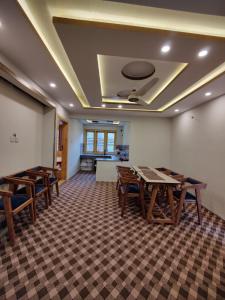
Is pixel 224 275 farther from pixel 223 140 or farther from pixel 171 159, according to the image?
pixel 171 159

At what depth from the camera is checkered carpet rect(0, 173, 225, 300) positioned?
145 cm

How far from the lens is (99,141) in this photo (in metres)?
8.71

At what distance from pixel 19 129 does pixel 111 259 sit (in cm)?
286

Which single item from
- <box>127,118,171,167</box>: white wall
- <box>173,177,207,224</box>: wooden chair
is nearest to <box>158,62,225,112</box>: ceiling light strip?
<box>127,118,171,167</box>: white wall

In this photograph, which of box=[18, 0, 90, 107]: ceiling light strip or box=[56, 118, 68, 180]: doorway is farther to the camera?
box=[56, 118, 68, 180]: doorway

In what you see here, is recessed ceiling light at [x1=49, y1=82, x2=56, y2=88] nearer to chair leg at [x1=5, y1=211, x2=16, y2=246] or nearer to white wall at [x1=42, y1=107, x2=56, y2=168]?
white wall at [x1=42, y1=107, x2=56, y2=168]

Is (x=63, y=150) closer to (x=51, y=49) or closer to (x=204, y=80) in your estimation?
(x=51, y=49)

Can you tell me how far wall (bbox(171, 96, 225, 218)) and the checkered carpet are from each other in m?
0.65

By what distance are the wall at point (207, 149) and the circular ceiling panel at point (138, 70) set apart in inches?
70.5

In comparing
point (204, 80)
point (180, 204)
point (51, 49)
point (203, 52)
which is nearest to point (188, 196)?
point (180, 204)

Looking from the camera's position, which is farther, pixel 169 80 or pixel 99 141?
pixel 99 141

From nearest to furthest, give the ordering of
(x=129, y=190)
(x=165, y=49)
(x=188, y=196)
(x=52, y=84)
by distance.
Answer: (x=165, y=49) → (x=188, y=196) → (x=52, y=84) → (x=129, y=190)

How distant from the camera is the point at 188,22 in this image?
1.54 meters

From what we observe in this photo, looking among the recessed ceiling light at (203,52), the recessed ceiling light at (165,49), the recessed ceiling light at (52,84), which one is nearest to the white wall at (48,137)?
the recessed ceiling light at (52,84)
